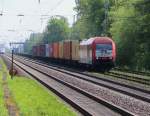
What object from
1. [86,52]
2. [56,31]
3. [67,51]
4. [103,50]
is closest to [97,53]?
[103,50]

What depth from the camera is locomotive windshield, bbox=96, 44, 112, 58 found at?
46.3 meters

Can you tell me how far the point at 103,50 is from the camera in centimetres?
4650

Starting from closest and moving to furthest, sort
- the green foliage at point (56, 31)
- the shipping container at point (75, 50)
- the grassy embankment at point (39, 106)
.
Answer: the grassy embankment at point (39, 106) → the shipping container at point (75, 50) → the green foliage at point (56, 31)

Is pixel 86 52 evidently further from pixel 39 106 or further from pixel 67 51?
pixel 39 106

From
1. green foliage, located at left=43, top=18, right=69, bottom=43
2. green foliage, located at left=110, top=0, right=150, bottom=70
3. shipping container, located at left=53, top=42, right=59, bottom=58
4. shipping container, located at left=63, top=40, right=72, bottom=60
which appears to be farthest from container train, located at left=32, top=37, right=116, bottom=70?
green foliage, located at left=43, top=18, right=69, bottom=43

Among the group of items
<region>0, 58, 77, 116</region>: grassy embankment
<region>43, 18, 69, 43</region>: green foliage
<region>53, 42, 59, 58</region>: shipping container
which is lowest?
<region>0, 58, 77, 116</region>: grassy embankment

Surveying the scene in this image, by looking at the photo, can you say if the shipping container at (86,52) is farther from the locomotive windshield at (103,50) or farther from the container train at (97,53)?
the locomotive windshield at (103,50)

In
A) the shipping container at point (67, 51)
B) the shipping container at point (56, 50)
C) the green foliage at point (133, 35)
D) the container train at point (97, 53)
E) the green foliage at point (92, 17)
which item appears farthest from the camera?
the green foliage at point (92, 17)

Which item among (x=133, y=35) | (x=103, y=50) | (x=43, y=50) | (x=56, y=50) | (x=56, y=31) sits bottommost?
(x=43, y=50)

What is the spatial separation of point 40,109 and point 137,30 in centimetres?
3778

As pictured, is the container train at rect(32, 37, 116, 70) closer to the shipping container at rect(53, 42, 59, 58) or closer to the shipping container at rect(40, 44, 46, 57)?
the shipping container at rect(53, 42, 59, 58)

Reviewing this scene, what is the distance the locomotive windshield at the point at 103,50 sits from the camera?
46312 millimetres

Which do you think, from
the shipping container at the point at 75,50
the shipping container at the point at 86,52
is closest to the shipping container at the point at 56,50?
the shipping container at the point at 75,50

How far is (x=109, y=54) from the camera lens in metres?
46.4
